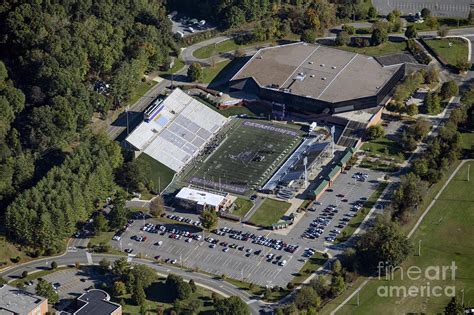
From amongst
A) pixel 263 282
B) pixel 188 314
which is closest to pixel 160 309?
pixel 188 314

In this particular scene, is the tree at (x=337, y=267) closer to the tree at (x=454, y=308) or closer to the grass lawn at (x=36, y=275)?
the tree at (x=454, y=308)

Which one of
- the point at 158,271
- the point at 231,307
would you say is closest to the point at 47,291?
the point at 158,271

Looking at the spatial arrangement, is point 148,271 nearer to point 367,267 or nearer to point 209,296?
point 209,296

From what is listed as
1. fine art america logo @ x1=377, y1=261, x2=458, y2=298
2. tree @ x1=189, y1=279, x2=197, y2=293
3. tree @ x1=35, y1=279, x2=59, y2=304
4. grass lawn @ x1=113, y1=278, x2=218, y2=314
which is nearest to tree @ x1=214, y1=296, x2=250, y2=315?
grass lawn @ x1=113, y1=278, x2=218, y2=314

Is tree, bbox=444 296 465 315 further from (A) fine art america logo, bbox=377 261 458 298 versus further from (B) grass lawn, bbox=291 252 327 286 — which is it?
(B) grass lawn, bbox=291 252 327 286

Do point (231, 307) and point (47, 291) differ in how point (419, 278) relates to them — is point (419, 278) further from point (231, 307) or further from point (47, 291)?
point (47, 291)

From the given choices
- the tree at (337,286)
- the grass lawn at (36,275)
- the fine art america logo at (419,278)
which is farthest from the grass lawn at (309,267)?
the grass lawn at (36,275)
